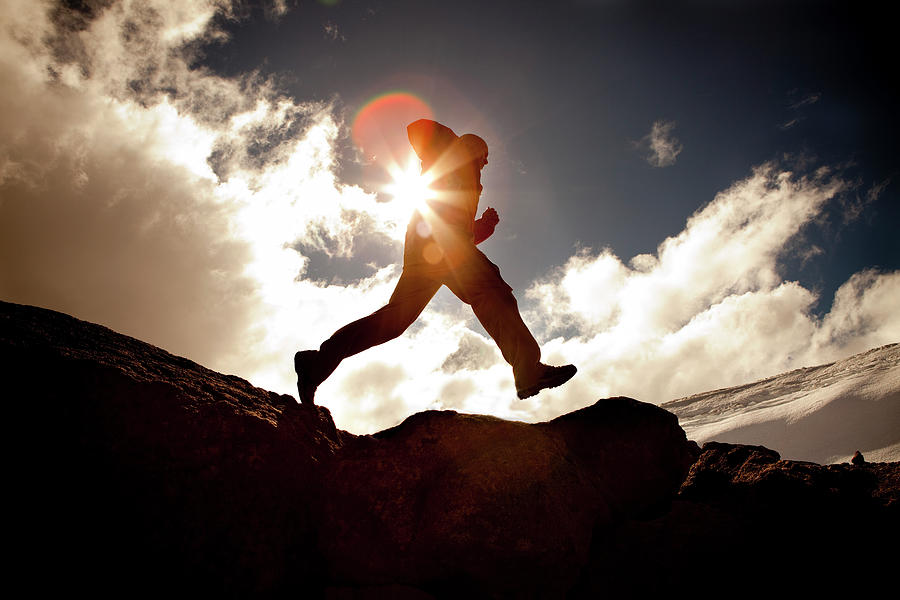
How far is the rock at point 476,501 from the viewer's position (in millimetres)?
1484

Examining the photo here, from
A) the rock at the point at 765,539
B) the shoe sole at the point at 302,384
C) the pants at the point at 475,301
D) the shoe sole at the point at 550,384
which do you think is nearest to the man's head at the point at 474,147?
the pants at the point at 475,301

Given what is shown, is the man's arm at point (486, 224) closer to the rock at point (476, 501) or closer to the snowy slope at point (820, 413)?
the rock at point (476, 501)

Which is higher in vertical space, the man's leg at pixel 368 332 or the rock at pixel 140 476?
the man's leg at pixel 368 332

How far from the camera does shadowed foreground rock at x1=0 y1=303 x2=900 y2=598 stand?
1.26 meters

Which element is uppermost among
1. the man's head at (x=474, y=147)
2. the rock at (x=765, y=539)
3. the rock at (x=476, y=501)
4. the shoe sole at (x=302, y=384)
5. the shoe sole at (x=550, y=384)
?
the man's head at (x=474, y=147)

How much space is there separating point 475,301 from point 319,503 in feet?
5.24

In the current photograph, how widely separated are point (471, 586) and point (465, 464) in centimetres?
40

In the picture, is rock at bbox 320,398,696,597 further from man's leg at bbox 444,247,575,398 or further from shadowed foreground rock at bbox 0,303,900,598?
man's leg at bbox 444,247,575,398

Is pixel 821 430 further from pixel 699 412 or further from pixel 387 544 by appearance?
pixel 387 544

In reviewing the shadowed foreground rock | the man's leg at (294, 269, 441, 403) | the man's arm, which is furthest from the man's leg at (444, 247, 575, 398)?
the shadowed foreground rock

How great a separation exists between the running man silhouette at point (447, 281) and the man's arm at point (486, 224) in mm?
317

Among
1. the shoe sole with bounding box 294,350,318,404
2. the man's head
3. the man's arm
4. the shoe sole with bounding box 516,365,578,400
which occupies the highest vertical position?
the man's head

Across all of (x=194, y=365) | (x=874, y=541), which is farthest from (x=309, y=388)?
(x=874, y=541)

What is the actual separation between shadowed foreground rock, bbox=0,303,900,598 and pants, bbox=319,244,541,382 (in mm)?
898
